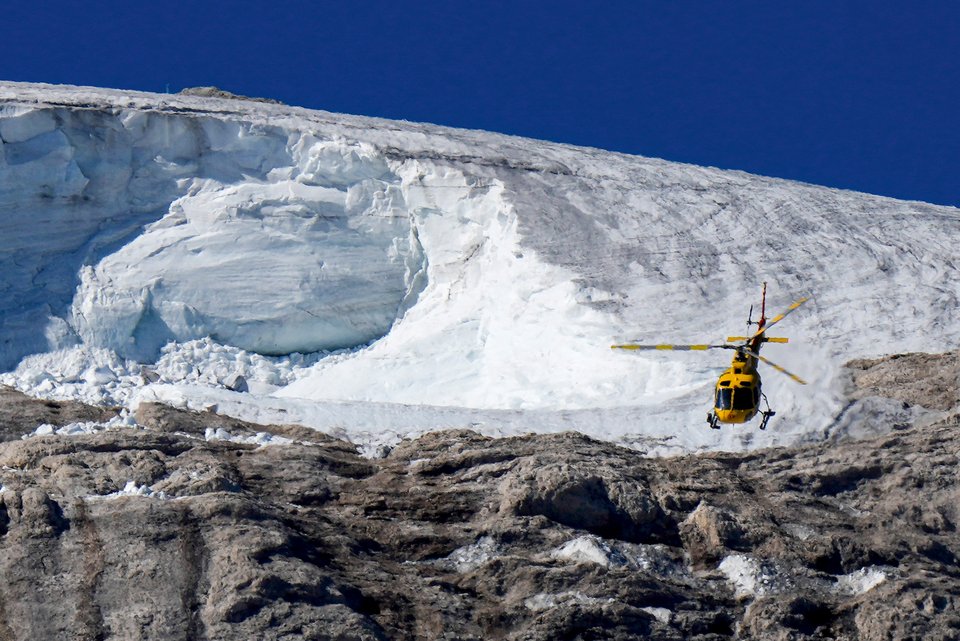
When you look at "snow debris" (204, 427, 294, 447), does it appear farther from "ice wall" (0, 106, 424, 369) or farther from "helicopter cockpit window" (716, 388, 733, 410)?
"helicopter cockpit window" (716, 388, 733, 410)

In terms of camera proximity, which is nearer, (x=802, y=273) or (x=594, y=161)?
(x=802, y=273)

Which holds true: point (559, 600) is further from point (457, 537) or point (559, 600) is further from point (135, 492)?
point (135, 492)

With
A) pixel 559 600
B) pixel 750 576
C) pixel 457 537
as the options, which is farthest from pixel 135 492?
pixel 750 576

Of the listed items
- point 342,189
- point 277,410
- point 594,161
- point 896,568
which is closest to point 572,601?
point 896,568

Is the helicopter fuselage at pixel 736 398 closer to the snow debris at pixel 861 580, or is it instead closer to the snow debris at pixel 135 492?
the snow debris at pixel 861 580

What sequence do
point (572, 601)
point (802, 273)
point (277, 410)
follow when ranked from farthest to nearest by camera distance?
point (802, 273) → point (277, 410) → point (572, 601)

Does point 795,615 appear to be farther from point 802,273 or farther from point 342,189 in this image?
point 342,189
